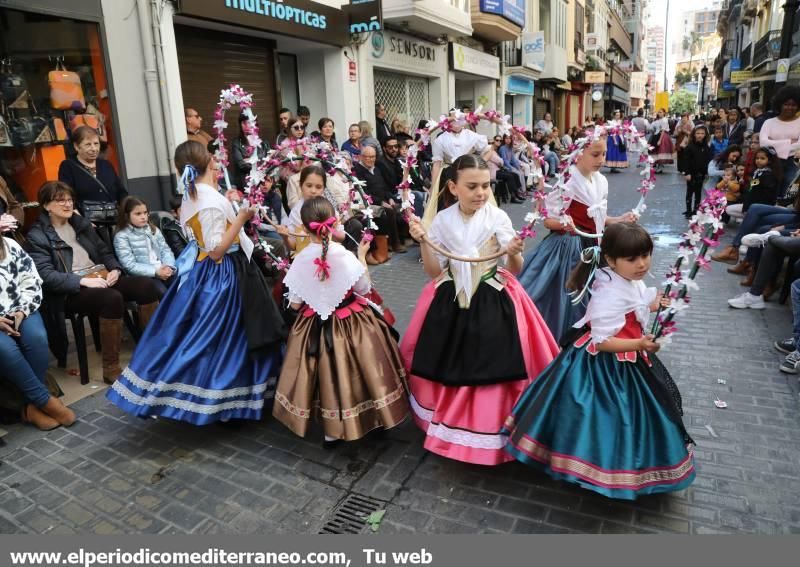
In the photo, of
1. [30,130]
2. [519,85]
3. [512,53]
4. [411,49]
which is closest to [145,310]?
[30,130]

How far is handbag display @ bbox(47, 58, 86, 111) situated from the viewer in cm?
648

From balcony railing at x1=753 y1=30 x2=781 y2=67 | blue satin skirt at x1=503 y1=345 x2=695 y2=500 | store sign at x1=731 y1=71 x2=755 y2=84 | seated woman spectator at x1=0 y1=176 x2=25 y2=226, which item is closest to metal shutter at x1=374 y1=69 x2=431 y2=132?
seated woman spectator at x1=0 y1=176 x2=25 y2=226

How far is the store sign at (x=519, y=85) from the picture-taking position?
22.1m

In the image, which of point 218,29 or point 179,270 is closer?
point 179,270

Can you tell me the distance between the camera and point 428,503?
2.99m

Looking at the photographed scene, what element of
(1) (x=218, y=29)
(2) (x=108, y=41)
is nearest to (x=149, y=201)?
(2) (x=108, y=41)

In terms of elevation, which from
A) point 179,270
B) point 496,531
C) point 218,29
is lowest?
point 496,531

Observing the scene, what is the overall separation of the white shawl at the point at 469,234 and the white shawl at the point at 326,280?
22.5 inches

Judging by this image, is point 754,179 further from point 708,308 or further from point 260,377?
point 260,377

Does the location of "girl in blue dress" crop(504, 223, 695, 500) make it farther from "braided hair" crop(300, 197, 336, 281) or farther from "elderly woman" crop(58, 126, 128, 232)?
"elderly woman" crop(58, 126, 128, 232)

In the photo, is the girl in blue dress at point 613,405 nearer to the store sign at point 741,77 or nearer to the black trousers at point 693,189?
the black trousers at point 693,189

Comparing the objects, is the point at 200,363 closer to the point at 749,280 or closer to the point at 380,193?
the point at 380,193

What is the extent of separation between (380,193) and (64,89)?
4.27 meters

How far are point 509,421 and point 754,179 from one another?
6.95m
